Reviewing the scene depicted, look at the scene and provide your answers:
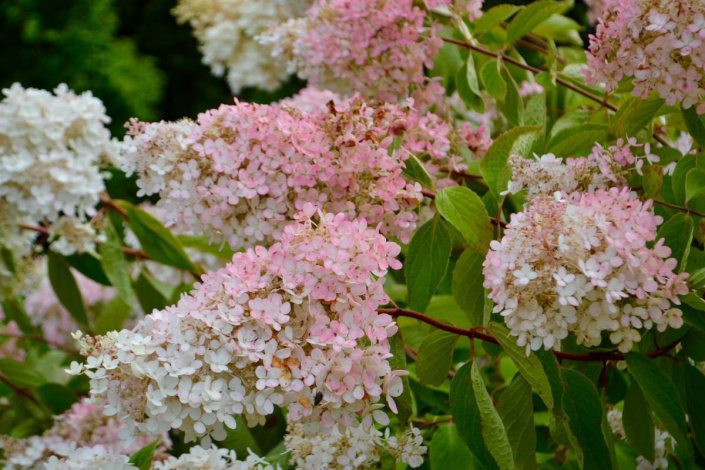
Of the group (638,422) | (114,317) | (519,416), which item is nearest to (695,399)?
(638,422)

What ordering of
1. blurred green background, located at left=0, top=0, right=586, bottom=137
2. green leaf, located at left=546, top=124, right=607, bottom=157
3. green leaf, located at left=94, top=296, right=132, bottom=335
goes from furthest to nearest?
blurred green background, located at left=0, top=0, right=586, bottom=137, green leaf, located at left=94, top=296, right=132, bottom=335, green leaf, located at left=546, top=124, right=607, bottom=157

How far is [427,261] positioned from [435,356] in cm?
9

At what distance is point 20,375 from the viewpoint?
1093mm

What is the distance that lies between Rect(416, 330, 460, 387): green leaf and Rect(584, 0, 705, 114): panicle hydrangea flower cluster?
245 mm

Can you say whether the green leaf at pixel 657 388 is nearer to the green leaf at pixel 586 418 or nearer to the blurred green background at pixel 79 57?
the green leaf at pixel 586 418

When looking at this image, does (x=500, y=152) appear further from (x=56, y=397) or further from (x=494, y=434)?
(x=56, y=397)

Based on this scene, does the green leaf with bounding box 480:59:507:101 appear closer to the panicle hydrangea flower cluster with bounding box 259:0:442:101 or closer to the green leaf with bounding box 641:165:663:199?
the panicle hydrangea flower cluster with bounding box 259:0:442:101

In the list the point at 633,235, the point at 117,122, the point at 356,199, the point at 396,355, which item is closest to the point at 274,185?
the point at 356,199

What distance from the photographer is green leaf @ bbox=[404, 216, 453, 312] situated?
0.67m

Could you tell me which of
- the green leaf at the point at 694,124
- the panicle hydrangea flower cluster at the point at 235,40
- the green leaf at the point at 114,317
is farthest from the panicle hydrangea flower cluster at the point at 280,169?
the panicle hydrangea flower cluster at the point at 235,40

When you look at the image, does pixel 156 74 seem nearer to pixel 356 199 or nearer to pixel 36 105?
pixel 36 105

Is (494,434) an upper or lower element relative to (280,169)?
lower

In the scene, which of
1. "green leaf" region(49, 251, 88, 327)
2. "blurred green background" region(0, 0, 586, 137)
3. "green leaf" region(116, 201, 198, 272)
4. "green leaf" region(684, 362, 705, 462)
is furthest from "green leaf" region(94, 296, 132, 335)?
"blurred green background" region(0, 0, 586, 137)

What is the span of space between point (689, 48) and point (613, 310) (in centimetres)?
22
